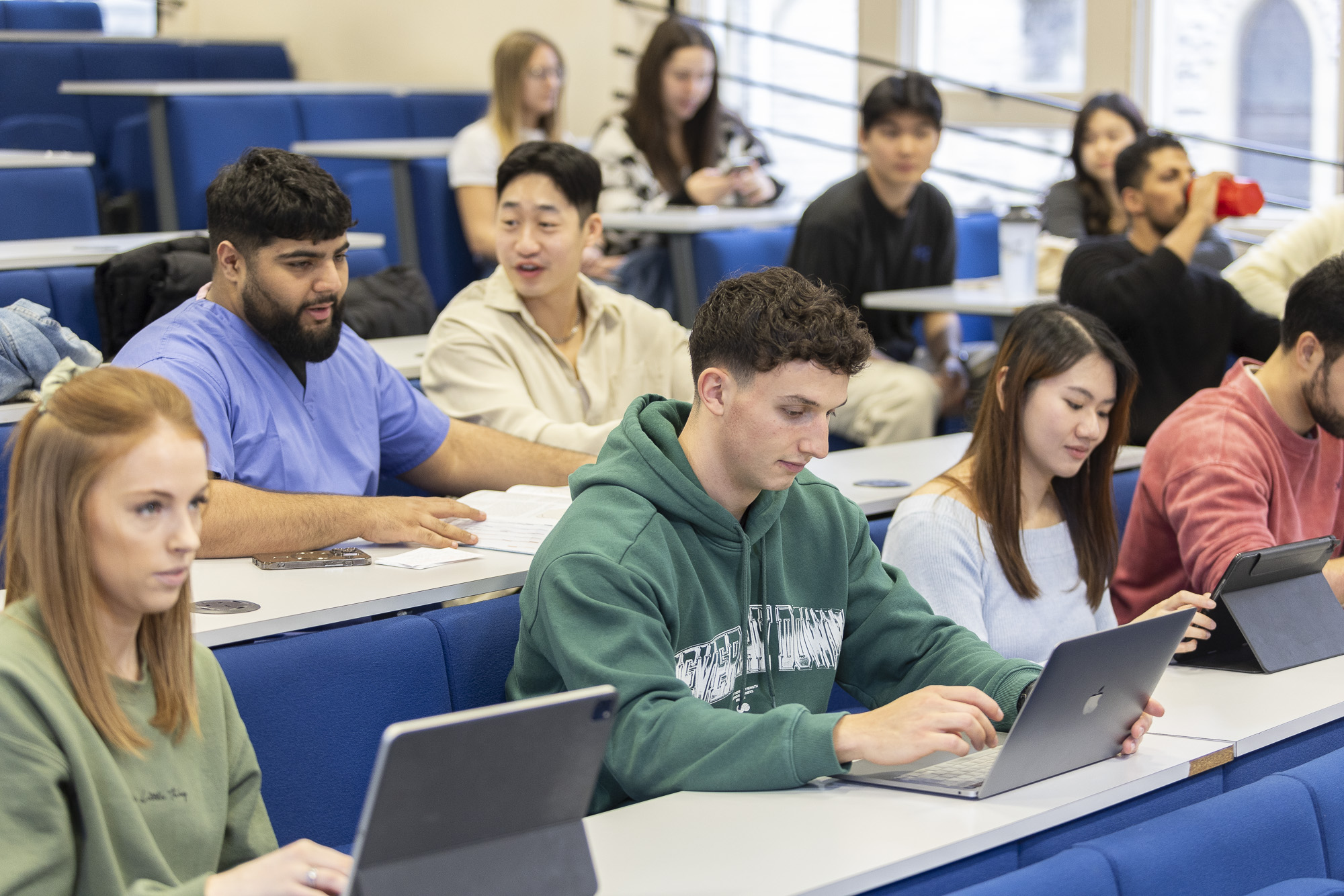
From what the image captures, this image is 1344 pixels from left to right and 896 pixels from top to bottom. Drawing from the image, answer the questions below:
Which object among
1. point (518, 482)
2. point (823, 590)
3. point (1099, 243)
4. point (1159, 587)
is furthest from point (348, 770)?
point (1099, 243)

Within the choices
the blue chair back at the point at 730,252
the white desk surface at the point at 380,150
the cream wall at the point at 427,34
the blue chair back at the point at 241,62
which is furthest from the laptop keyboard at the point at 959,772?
the blue chair back at the point at 241,62

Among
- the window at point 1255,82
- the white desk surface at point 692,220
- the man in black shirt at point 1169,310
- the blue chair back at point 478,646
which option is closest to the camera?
the blue chair back at point 478,646

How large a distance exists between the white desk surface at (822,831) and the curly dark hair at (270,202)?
1093mm

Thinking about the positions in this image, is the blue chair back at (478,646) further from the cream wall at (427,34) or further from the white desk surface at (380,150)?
the cream wall at (427,34)

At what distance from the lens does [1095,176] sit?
14.4 ft

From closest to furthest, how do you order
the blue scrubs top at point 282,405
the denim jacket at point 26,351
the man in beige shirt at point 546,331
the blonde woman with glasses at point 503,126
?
the blue scrubs top at point 282,405
the denim jacket at point 26,351
the man in beige shirt at point 546,331
the blonde woman with glasses at point 503,126

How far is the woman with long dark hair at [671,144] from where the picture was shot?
453 cm

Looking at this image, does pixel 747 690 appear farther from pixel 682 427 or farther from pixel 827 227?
pixel 827 227

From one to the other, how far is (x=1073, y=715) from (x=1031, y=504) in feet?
2.23

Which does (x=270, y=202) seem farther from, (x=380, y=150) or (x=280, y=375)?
(x=380, y=150)

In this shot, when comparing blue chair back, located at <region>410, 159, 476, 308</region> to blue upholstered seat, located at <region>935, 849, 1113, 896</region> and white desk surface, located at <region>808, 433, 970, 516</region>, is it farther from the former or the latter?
blue upholstered seat, located at <region>935, 849, 1113, 896</region>

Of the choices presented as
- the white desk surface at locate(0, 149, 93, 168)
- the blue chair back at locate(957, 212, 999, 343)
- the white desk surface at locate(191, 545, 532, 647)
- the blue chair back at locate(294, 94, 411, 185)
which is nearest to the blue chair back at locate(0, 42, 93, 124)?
the blue chair back at locate(294, 94, 411, 185)

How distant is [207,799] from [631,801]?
476 mm

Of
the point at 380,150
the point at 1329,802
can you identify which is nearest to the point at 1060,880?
the point at 1329,802
